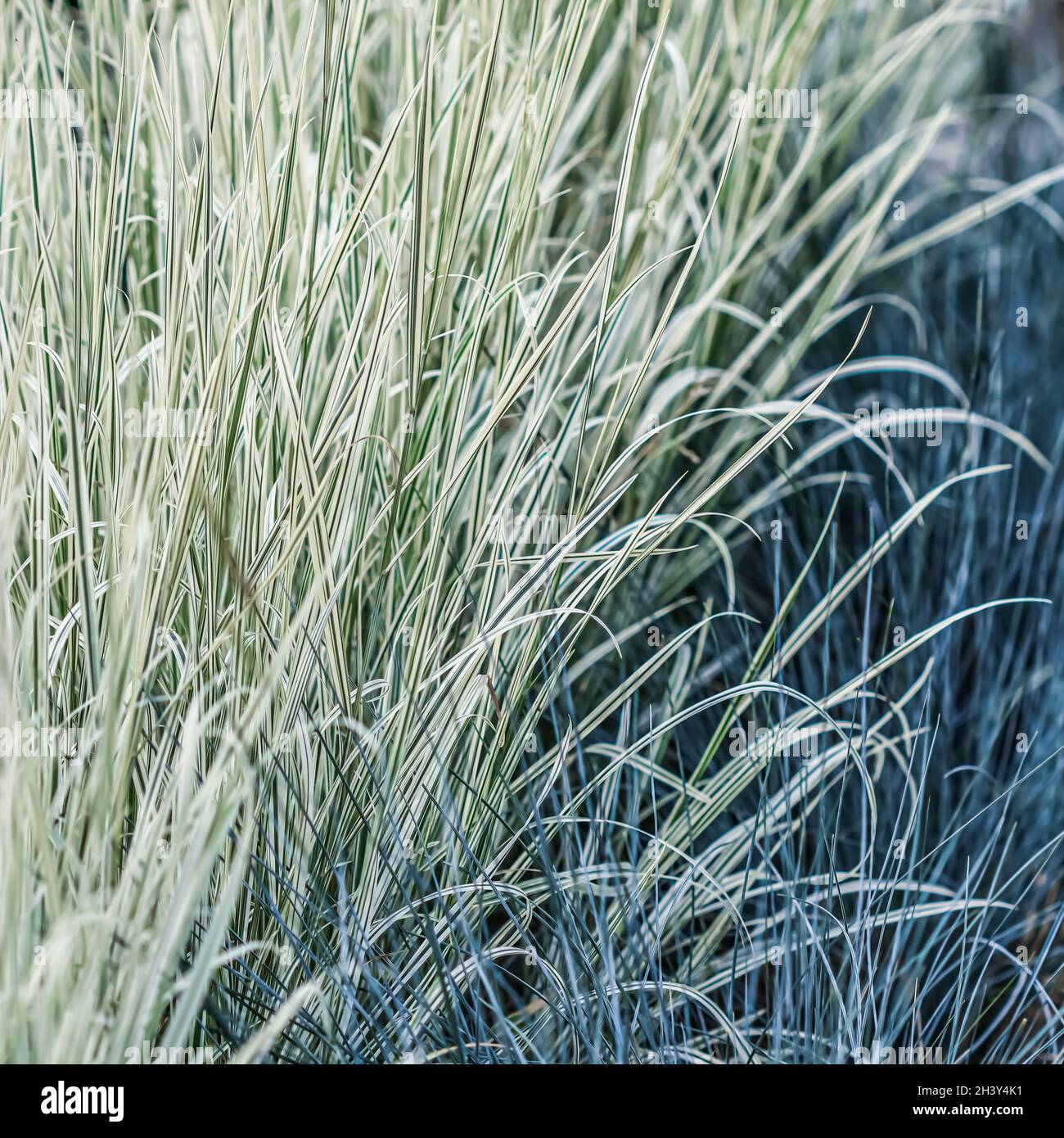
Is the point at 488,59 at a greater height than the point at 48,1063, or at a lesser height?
greater

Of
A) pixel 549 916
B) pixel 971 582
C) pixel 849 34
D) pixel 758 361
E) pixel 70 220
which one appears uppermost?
pixel 849 34

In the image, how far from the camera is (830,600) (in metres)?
0.66

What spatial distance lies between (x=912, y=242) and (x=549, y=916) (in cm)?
70

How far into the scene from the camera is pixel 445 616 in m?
0.61

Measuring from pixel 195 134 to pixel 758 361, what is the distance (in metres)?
0.56

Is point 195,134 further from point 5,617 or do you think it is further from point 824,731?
point 824,731

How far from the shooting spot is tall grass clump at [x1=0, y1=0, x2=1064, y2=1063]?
52 cm

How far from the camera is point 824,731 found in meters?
0.72

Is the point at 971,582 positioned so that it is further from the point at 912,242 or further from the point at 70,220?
the point at 70,220

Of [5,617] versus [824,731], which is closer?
[5,617]

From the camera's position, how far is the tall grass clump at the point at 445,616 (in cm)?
52

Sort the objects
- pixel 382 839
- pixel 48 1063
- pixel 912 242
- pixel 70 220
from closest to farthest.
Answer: pixel 48 1063, pixel 382 839, pixel 70 220, pixel 912 242

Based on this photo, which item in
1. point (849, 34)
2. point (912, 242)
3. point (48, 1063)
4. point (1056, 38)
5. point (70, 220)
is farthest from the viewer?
point (1056, 38)

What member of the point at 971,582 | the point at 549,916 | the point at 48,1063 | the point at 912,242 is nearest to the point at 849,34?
the point at 912,242
